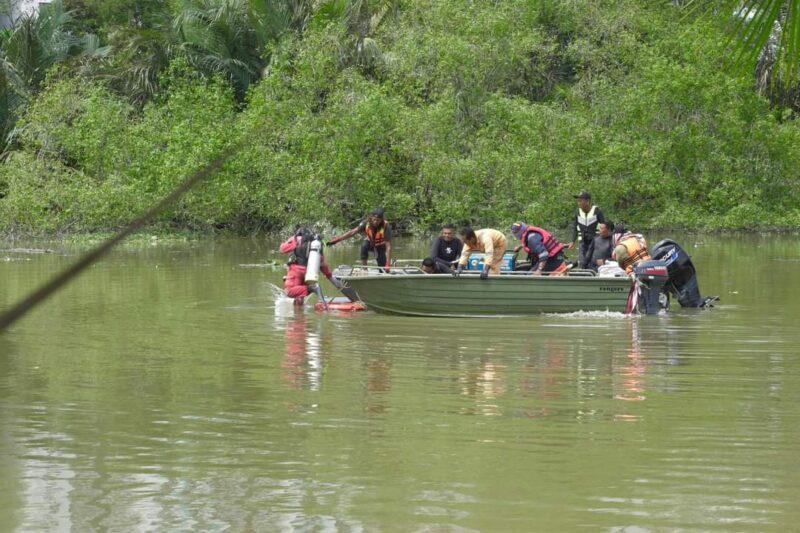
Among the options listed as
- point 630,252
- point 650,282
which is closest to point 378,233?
point 630,252

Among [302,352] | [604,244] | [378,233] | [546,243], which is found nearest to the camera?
[302,352]

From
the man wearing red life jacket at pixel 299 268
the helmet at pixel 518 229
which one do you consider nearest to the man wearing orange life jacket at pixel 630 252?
the helmet at pixel 518 229

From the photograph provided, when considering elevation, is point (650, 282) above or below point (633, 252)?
below

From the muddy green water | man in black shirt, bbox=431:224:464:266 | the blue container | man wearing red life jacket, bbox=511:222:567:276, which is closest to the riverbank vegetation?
the blue container

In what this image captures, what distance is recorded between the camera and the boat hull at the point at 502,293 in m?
16.2

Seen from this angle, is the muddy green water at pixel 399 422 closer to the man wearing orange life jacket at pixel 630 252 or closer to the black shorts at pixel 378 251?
the man wearing orange life jacket at pixel 630 252

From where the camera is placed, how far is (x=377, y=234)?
18.7m

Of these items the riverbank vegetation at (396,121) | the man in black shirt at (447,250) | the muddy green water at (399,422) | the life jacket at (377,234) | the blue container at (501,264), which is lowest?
the muddy green water at (399,422)

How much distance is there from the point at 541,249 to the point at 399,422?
850 centimetres

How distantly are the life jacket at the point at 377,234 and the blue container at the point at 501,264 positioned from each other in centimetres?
190

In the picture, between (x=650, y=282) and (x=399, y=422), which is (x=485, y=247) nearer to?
(x=650, y=282)

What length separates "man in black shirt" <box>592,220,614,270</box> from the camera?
17.5m

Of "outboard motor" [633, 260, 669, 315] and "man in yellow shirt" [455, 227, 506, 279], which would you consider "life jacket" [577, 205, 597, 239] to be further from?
"man in yellow shirt" [455, 227, 506, 279]

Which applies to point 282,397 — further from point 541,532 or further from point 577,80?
point 577,80
